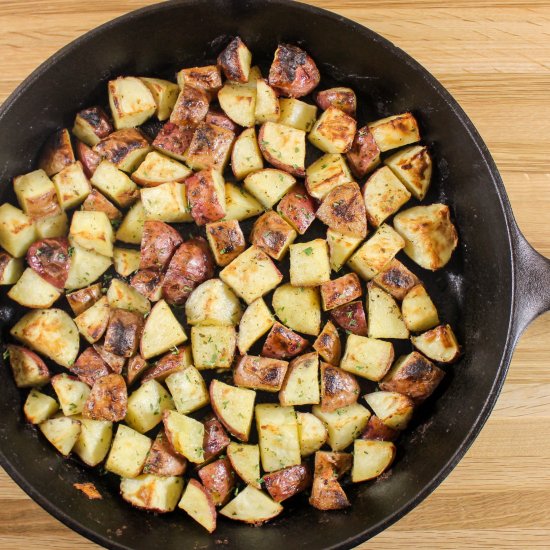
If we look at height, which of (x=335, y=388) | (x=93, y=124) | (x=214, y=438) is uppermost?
(x=93, y=124)

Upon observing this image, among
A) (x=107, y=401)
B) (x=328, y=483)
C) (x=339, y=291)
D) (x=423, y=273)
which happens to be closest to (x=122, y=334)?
(x=107, y=401)

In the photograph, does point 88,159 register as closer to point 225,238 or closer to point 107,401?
point 225,238

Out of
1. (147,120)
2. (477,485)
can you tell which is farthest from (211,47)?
(477,485)

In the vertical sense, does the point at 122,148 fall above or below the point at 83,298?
above

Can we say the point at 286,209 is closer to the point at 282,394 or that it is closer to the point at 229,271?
the point at 229,271

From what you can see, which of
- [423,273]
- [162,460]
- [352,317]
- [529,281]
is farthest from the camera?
[423,273]

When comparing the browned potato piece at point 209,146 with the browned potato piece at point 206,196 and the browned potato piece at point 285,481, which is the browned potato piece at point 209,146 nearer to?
the browned potato piece at point 206,196

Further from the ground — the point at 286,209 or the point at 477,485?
the point at 286,209
